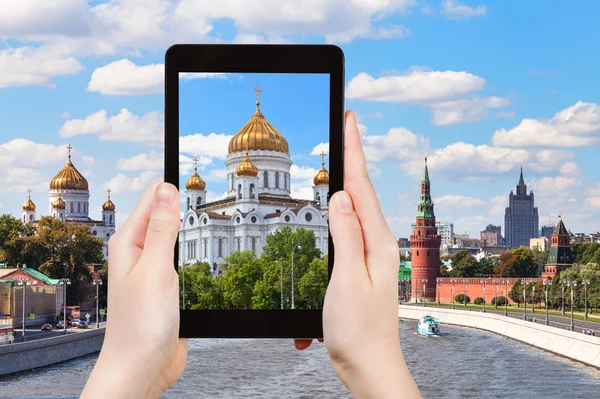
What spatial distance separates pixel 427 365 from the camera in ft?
88.0

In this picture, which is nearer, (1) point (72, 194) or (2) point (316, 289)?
(2) point (316, 289)

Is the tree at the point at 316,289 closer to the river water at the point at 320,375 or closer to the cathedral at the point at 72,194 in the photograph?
the river water at the point at 320,375

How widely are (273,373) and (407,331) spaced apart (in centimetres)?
A: 1784

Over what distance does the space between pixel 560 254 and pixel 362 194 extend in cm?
5463

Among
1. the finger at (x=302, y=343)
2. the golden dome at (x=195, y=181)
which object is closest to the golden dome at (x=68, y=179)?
the golden dome at (x=195, y=181)

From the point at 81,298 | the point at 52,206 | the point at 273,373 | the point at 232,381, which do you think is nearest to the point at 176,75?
the point at 232,381

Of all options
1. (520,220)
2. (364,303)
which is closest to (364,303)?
(364,303)

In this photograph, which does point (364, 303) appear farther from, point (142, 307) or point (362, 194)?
point (142, 307)

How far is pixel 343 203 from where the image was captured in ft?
4.83

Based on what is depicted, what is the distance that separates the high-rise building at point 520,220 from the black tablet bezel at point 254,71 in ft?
485

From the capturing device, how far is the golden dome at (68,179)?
206ft

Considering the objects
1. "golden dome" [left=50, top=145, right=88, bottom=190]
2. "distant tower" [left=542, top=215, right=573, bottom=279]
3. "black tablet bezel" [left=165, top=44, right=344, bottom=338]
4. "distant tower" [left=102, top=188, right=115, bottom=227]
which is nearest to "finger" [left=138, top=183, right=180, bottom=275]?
"black tablet bezel" [left=165, top=44, right=344, bottom=338]

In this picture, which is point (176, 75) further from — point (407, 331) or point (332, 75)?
point (407, 331)

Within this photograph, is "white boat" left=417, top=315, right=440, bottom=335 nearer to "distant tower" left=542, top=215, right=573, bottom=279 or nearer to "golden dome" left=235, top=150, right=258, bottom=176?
"distant tower" left=542, top=215, right=573, bottom=279
